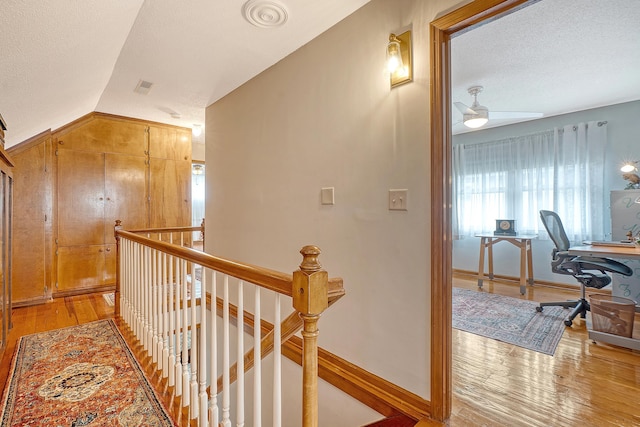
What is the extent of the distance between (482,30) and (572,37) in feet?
2.40

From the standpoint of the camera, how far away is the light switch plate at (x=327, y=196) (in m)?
2.18

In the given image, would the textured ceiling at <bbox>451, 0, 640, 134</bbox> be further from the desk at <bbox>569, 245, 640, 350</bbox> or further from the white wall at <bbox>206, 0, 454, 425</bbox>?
the desk at <bbox>569, 245, 640, 350</bbox>

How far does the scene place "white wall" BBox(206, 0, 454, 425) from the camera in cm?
168

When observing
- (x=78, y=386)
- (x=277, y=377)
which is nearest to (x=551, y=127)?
(x=277, y=377)

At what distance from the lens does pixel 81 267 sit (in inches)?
157

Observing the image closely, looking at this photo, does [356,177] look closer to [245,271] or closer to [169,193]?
[245,271]

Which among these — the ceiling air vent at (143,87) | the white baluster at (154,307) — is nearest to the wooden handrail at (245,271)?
the white baluster at (154,307)

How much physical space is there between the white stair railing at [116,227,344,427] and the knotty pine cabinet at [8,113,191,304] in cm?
131

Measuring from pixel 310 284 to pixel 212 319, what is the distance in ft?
2.20

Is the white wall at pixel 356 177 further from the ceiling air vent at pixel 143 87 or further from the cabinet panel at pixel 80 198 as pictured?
the cabinet panel at pixel 80 198

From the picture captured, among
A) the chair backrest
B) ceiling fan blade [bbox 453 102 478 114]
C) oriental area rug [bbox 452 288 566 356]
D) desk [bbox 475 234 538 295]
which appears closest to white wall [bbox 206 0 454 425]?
oriental area rug [bbox 452 288 566 356]

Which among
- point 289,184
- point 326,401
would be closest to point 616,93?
point 289,184

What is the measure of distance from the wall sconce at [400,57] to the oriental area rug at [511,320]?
2.33 meters

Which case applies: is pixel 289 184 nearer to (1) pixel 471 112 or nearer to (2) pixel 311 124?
(2) pixel 311 124
